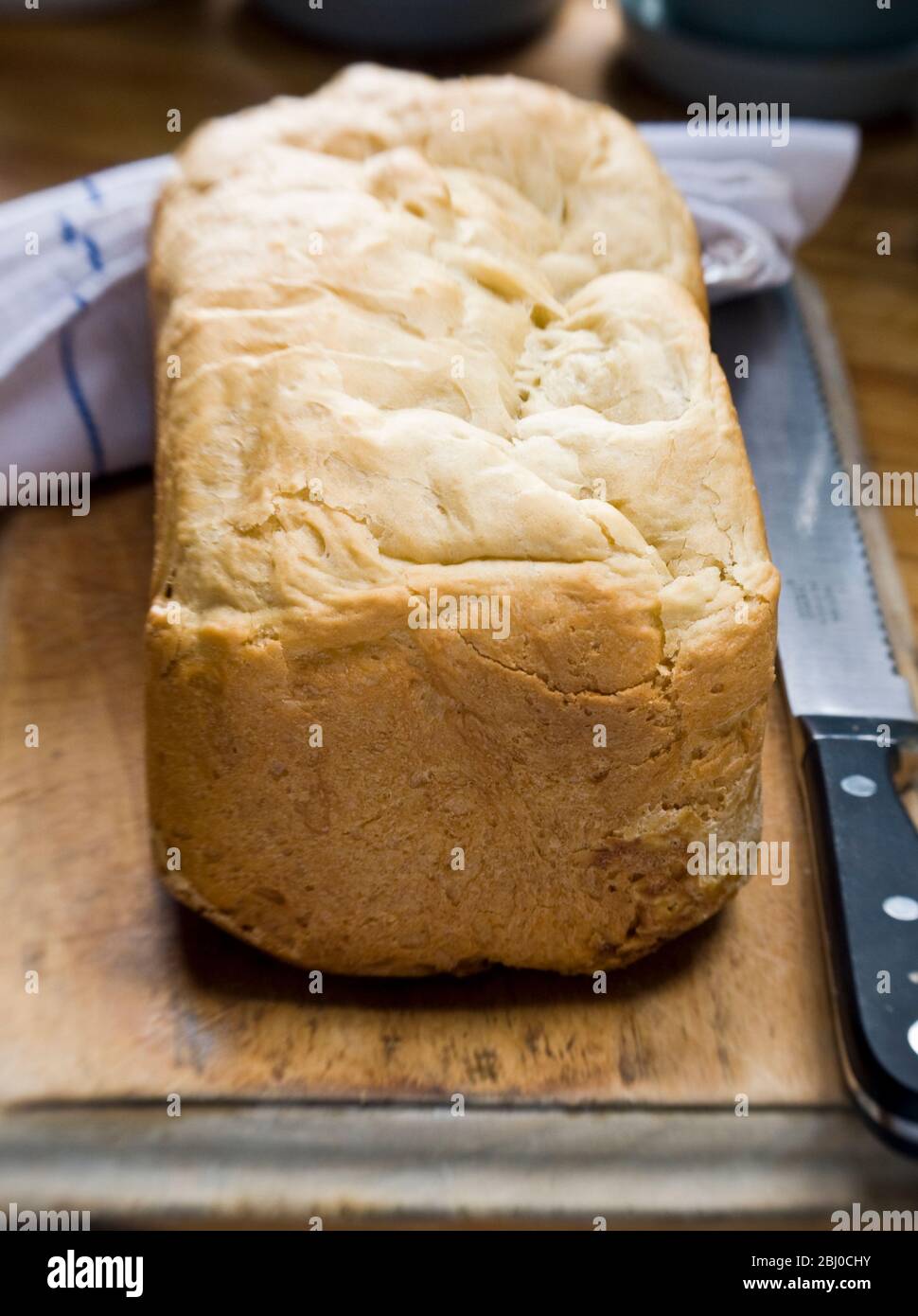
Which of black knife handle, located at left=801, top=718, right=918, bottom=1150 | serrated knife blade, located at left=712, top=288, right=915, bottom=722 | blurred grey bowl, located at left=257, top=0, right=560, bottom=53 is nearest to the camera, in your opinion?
black knife handle, located at left=801, top=718, right=918, bottom=1150

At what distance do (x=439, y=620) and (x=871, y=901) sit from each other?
39 centimetres

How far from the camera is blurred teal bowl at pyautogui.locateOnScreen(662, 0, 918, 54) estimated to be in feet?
6.51

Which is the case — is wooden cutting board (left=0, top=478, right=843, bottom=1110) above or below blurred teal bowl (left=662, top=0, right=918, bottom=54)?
below

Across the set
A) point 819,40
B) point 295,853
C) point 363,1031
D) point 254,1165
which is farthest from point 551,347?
point 819,40

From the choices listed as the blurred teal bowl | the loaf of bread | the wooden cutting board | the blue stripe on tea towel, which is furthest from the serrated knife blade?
the blue stripe on tea towel

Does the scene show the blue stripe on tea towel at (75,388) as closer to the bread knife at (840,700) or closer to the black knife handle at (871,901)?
the bread knife at (840,700)

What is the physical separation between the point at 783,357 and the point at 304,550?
2.89 feet

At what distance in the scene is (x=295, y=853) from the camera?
3.14 feet

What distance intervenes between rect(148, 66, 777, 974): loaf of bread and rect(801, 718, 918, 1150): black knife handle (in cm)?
9

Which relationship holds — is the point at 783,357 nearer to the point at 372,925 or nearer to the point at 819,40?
the point at 819,40

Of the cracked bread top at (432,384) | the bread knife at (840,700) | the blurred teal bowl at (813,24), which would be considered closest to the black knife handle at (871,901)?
the bread knife at (840,700)

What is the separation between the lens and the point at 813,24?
6.59 feet

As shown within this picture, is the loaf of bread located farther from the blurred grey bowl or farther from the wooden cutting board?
the blurred grey bowl

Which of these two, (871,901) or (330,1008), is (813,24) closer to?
(871,901)
